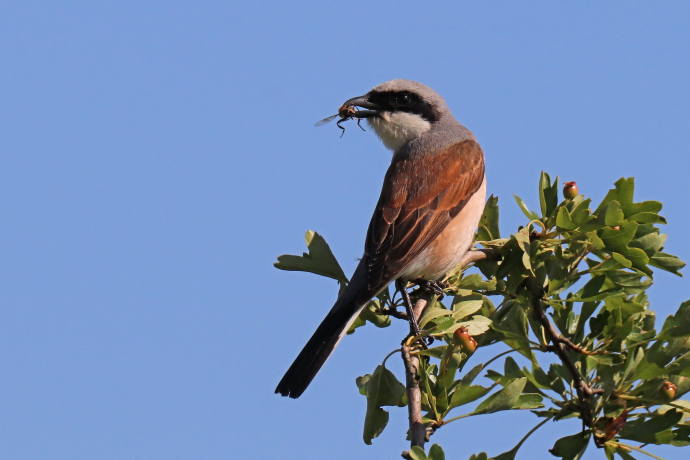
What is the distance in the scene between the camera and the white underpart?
4863mm

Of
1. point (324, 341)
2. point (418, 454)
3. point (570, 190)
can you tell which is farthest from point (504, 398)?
point (570, 190)

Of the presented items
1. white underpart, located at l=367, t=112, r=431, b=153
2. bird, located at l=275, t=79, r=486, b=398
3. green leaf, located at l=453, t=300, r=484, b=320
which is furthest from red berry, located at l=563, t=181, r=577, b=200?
white underpart, located at l=367, t=112, r=431, b=153

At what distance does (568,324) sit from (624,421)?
1.59 ft

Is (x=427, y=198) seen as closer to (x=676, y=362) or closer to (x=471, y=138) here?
(x=471, y=138)

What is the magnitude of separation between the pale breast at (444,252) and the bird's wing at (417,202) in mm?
49

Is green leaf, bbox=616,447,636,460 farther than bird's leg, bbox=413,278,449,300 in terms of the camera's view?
No

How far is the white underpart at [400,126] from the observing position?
4.86 metres

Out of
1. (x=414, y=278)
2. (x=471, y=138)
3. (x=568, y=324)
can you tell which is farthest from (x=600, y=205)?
(x=471, y=138)

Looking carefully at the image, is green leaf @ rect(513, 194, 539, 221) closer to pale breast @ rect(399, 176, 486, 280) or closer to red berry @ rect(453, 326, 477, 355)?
pale breast @ rect(399, 176, 486, 280)

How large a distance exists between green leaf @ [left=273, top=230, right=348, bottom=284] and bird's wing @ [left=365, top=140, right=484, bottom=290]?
0.80ft

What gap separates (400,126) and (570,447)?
2.72m

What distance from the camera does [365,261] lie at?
149 inches

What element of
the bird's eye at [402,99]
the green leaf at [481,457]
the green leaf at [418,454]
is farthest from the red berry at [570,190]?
the bird's eye at [402,99]

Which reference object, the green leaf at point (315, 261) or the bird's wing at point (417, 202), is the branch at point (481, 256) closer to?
the bird's wing at point (417, 202)
